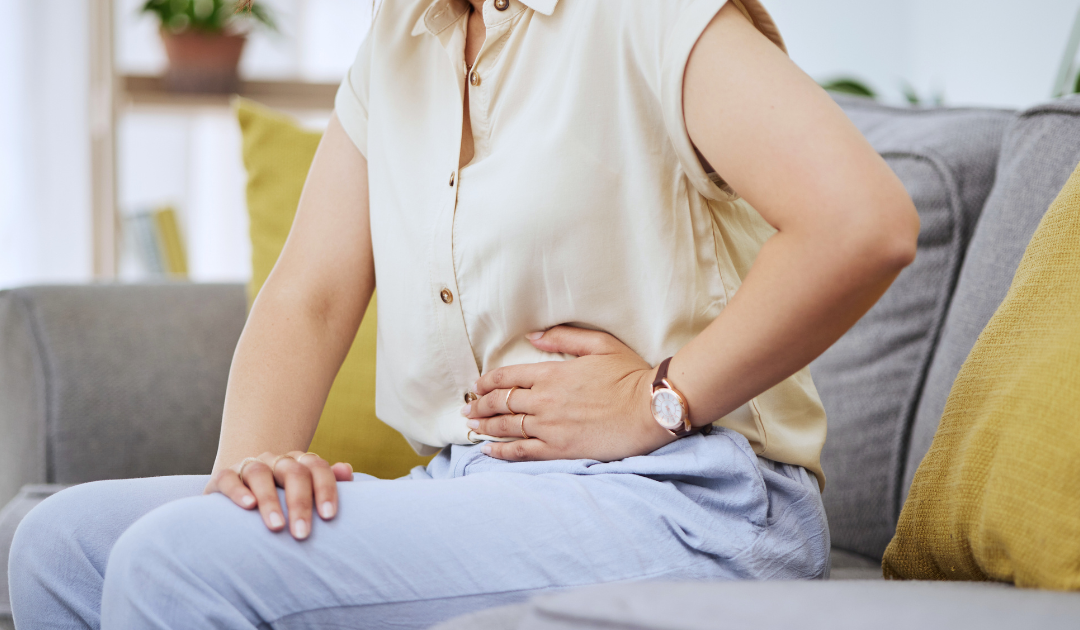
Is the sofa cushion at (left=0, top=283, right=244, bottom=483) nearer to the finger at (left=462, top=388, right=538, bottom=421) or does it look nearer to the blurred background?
the finger at (left=462, top=388, right=538, bottom=421)

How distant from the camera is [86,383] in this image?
1.20 metres

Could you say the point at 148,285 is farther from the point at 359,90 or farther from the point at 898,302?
the point at 898,302

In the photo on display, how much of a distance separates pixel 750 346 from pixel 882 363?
543 millimetres

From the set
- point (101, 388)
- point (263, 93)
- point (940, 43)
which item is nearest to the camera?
point (101, 388)

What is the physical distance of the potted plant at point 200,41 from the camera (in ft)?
7.32

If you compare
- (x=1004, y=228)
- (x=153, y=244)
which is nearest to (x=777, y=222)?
(x=1004, y=228)

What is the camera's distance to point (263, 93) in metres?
2.37

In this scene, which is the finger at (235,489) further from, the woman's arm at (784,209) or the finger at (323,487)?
the woman's arm at (784,209)

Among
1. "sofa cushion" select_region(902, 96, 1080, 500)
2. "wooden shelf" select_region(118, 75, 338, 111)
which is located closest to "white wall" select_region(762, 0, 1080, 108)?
"sofa cushion" select_region(902, 96, 1080, 500)

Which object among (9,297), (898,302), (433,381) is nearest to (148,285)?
(9,297)

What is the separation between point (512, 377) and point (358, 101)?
0.38 m

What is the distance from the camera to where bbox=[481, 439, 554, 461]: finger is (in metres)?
0.71

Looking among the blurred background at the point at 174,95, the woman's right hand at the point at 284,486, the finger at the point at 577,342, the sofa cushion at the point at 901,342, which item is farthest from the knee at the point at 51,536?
the blurred background at the point at 174,95

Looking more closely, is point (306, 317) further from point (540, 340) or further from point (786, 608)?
point (786, 608)
